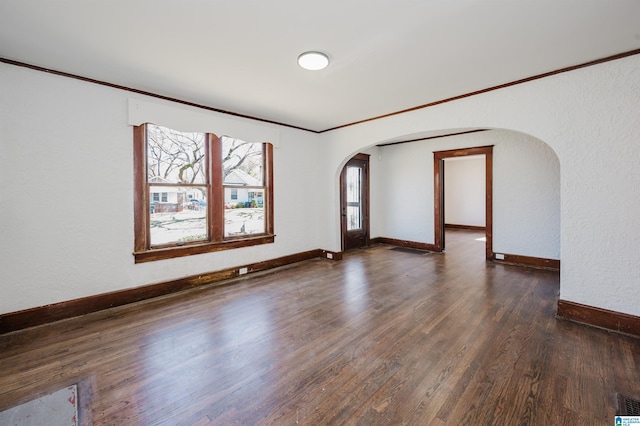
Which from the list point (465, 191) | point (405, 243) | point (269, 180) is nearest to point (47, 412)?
point (269, 180)

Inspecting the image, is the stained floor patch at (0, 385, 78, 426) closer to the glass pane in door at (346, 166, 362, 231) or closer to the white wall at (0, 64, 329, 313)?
the white wall at (0, 64, 329, 313)

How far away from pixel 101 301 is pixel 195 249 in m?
1.22

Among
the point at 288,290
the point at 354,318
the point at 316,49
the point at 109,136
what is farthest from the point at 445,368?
the point at 109,136

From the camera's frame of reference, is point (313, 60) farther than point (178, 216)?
No

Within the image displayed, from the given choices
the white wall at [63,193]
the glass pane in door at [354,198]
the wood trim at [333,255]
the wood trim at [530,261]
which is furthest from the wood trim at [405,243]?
the white wall at [63,193]

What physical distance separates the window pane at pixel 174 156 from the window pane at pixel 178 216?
0.48 ft

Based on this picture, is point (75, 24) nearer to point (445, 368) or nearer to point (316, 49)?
point (316, 49)

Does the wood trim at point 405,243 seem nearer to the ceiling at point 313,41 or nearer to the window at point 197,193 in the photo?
the window at point 197,193

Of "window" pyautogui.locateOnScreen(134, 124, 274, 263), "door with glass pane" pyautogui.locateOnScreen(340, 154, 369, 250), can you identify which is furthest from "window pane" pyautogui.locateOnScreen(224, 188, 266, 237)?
"door with glass pane" pyautogui.locateOnScreen(340, 154, 369, 250)

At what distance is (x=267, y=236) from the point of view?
492 cm

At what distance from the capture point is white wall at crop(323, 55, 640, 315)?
2604 millimetres

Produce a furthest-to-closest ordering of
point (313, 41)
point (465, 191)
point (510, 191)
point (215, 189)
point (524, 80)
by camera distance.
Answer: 1. point (465, 191)
2. point (510, 191)
3. point (215, 189)
4. point (524, 80)
5. point (313, 41)

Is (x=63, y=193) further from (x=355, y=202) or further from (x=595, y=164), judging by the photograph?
(x=595, y=164)

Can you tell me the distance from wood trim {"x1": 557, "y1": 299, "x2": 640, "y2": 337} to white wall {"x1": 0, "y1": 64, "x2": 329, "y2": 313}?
4818 millimetres
